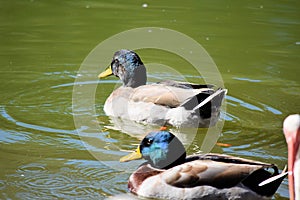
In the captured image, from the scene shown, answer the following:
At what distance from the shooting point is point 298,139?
6.06 m

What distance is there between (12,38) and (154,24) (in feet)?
8.85

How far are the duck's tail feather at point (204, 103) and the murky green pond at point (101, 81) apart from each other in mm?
281

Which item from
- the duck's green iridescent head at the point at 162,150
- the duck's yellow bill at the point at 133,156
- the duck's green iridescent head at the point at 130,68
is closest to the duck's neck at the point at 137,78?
the duck's green iridescent head at the point at 130,68

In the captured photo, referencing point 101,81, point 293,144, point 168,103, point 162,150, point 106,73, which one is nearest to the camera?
point 293,144

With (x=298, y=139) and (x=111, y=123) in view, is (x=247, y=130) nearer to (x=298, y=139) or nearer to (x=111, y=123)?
(x=111, y=123)

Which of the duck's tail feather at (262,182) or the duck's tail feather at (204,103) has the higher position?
the duck's tail feather at (204,103)

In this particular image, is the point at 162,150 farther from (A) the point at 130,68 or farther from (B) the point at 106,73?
(B) the point at 106,73

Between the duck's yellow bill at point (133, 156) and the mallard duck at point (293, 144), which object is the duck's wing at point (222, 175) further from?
the duck's yellow bill at point (133, 156)

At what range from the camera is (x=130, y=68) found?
33.2 feet

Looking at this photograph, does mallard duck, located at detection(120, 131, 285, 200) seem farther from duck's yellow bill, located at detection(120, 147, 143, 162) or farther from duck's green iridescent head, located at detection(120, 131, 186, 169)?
duck's yellow bill, located at detection(120, 147, 143, 162)

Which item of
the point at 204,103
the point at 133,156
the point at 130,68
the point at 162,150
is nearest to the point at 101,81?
the point at 130,68

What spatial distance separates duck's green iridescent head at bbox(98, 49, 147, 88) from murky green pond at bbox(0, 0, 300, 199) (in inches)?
18.3

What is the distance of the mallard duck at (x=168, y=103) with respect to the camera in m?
9.03

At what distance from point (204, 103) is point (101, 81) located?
2.48m
